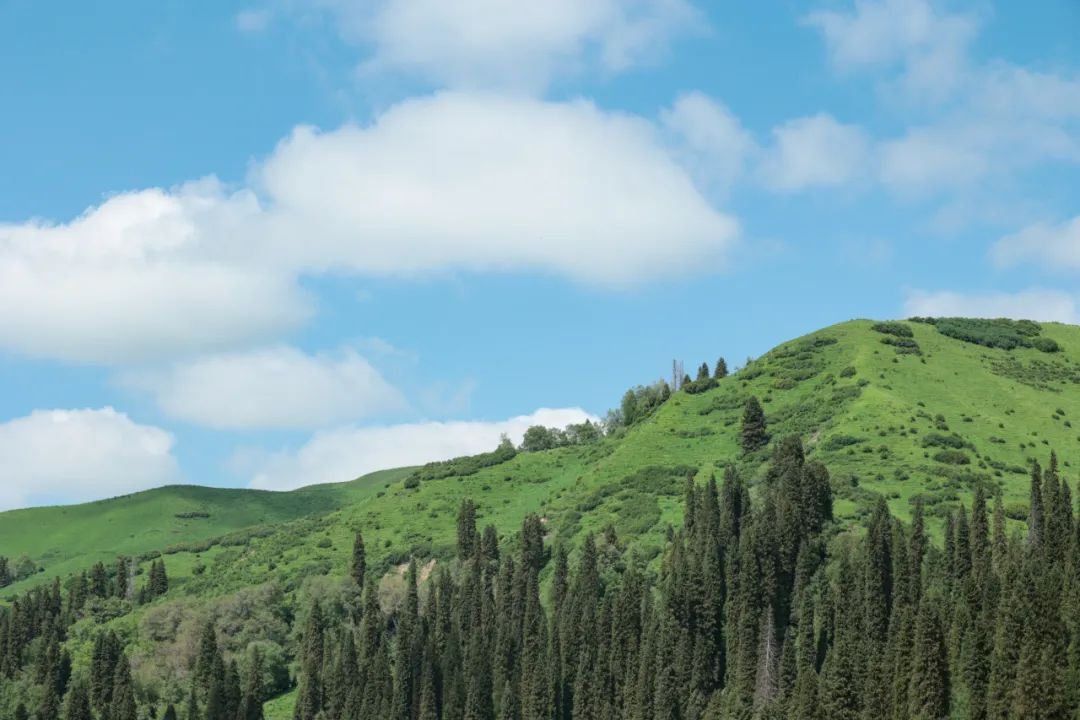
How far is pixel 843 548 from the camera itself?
575ft

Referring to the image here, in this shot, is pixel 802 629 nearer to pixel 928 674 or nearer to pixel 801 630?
pixel 801 630

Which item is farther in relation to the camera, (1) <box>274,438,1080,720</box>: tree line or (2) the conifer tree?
(1) <box>274,438,1080,720</box>: tree line

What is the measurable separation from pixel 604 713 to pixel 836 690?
40.6 meters

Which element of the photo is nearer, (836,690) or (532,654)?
(836,690)

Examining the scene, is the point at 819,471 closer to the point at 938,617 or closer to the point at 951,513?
the point at 951,513

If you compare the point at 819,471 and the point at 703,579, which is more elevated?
the point at 819,471

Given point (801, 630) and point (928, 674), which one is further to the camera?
point (801, 630)

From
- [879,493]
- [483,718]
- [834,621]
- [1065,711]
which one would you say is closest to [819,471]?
[879,493]

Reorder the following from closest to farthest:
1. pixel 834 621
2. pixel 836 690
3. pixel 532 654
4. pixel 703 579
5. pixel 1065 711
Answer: pixel 1065 711 → pixel 836 690 → pixel 834 621 → pixel 703 579 → pixel 532 654

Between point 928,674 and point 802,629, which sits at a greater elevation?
point 802,629

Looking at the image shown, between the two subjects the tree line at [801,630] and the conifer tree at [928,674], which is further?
the tree line at [801,630]

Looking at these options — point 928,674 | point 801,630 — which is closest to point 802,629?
point 801,630

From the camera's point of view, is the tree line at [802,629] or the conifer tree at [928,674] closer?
the conifer tree at [928,674]

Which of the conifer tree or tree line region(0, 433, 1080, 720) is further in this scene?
tree line region(0, 433, 1080, 720)
